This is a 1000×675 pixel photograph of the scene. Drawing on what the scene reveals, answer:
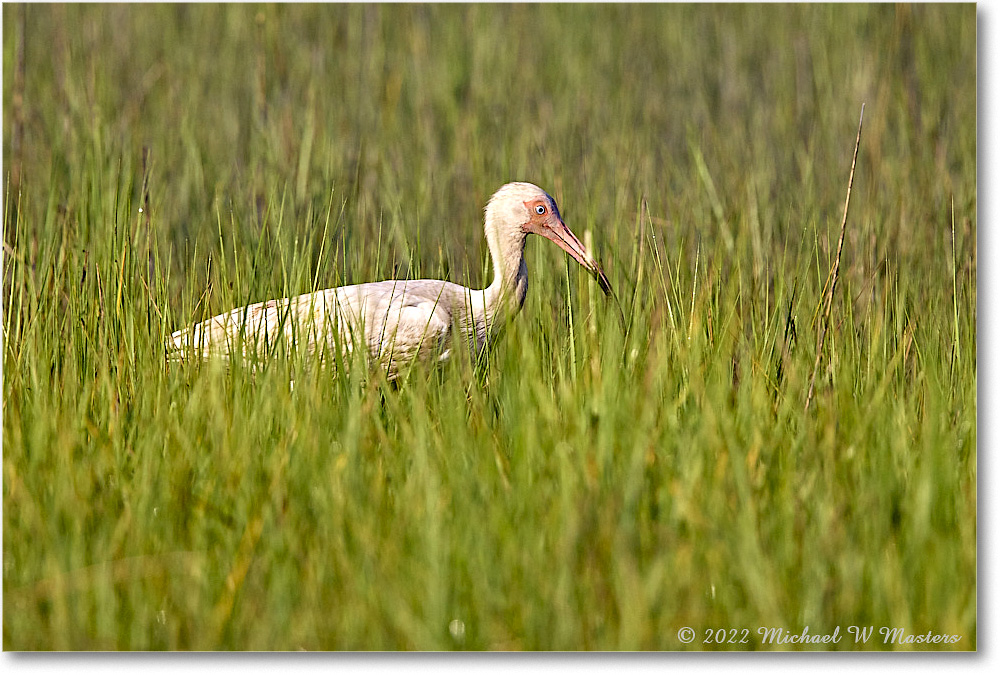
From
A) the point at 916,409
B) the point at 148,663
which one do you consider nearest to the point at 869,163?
the point at 916,409

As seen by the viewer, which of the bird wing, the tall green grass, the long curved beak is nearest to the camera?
the tall green grass

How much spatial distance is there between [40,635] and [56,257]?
4.71 ft

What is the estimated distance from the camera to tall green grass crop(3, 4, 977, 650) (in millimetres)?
2301

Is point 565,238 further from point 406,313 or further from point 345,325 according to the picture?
point 345,325

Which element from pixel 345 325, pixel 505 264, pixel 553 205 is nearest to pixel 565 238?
pixel 553 205

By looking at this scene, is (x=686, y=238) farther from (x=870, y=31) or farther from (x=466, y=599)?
(x=466, y=599)

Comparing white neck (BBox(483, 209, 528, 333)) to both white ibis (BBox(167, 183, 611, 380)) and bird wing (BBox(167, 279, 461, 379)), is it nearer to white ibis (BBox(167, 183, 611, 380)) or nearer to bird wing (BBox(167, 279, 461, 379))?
white ibis (BBox(167, 183, 611, 380))

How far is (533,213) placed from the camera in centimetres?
383

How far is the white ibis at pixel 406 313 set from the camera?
3020 mm

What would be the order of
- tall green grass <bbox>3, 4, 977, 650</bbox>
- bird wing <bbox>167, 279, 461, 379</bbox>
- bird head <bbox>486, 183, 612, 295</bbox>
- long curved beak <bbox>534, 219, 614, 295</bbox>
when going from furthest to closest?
bird head <bbox>486, 183, 612, 295</bbox> < long curved beak <bbox>534, 219, 614, 295</bbox> < bird wing <bbox>167, 279, 461, 379</bbox> < tall green grass <bbox>3, 4, 977, 650</bbox>

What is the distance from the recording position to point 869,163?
3.52 metres

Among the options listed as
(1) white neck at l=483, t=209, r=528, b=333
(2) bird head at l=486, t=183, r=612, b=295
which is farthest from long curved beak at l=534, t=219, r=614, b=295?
(1) white neck at l=483, t=209, r=528, b=333

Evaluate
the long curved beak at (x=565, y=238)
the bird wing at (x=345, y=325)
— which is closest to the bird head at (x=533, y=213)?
the long curved beak at (x=565, y=238)

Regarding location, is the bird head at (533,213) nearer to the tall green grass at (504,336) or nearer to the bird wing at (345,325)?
the tall green grass at (504,336)
